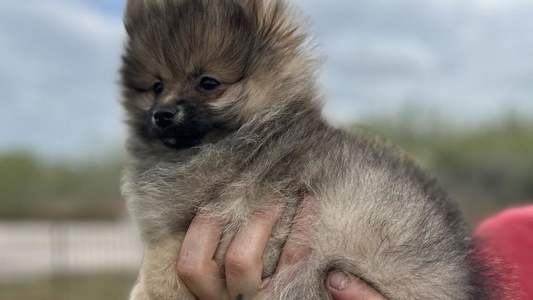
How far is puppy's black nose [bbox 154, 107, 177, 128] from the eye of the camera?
2301 millimetres

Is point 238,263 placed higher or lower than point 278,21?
lower

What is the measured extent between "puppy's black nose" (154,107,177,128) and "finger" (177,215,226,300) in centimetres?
39

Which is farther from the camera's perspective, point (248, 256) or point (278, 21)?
point (278, 21)

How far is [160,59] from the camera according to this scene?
2438 mm

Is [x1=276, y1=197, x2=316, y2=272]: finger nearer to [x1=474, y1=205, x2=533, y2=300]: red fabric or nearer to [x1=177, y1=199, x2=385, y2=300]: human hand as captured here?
[x1=177, y1=199, x2=385, y2=300]: human hand

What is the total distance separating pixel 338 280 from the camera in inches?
82.9

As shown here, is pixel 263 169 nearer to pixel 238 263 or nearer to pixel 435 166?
pixel 238 263

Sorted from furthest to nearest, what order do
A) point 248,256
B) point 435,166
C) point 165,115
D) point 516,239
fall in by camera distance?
point 435,166 < point 516,239 < point 165,115 < point 248,256

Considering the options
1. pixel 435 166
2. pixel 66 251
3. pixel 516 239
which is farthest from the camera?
pixel 435 166

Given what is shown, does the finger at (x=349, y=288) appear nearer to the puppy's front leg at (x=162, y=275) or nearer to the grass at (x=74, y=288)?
the puppy's front leg at (x=162, y=275)

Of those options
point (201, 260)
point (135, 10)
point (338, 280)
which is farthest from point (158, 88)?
point (338, 280)

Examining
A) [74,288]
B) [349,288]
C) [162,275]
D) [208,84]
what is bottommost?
[74,288]

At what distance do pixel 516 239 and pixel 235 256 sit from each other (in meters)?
1.68

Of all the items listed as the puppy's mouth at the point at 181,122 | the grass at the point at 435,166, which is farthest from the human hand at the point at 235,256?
the grass at the point at 435,166
